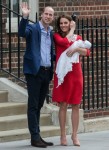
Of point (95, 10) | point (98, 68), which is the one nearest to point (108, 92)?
point (98, 68)

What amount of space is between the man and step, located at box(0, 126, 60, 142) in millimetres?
583

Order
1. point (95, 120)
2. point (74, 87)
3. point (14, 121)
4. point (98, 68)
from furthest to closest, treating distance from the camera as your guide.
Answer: point (98, 68), point (95, 120), point (14, 121), point (74, 87)

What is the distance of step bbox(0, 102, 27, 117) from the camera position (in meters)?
10.9

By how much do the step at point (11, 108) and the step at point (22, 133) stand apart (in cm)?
48

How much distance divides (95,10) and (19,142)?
12.7 ft

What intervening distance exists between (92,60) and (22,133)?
2290mm

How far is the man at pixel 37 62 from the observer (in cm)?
945

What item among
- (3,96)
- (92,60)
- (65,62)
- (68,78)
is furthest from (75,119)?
(92,60)

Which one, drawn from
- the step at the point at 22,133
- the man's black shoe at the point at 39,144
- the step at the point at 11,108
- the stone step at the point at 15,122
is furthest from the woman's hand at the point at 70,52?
the step at the point at 11,108

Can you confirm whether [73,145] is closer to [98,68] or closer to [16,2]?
[98,68]

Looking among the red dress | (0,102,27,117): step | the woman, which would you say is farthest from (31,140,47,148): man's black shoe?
(0,102,27,117): step

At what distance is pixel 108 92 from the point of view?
12.7 meters

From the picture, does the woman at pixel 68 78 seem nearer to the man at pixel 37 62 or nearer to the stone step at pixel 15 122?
the man at pixel 37 62

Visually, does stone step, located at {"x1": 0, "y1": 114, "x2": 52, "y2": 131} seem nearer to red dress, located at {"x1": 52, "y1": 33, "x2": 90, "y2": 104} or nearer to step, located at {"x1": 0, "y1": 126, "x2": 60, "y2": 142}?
step, located at {"x1": 0, "y1": 126, "x2": 60, "y2": 142}
